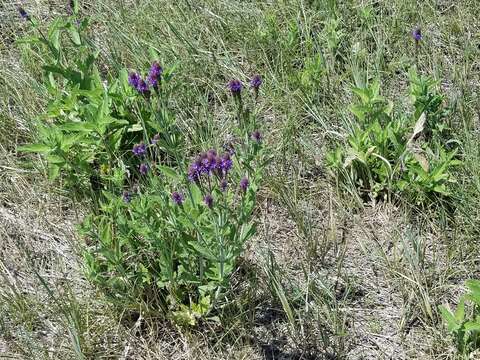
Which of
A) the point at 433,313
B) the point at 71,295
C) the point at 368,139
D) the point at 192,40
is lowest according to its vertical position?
the point at 433,313

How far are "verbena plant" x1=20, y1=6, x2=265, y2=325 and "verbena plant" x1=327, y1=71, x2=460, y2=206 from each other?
22.1 inches

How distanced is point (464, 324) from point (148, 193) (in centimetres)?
128

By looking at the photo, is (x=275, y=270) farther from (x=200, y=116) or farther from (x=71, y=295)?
(x=200, y=116)

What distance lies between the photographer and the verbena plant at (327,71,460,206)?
275 centimetres

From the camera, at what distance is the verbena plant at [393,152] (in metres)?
2.75

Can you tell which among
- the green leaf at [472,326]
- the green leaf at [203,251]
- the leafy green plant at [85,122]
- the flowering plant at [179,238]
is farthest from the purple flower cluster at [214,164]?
the green leaf at [472,326]

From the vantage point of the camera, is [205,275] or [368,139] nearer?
[205,275]

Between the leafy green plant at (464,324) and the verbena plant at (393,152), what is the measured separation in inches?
22.9

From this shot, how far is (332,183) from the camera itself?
290 centimetres

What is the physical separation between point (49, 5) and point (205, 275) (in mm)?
2476

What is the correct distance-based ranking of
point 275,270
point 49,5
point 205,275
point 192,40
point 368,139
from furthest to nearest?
point 49,5 → point 192,40 → point 368,139 → point 275,270 → point 205,275

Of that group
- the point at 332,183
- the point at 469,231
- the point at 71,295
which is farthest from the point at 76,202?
the point at 469,231

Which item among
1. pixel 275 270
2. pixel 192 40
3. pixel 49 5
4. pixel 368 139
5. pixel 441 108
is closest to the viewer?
pixel 275 270

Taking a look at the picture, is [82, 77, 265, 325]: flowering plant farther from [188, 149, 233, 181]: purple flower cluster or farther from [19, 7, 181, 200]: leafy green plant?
[19, 7, 181, 200]: leafy green plant
